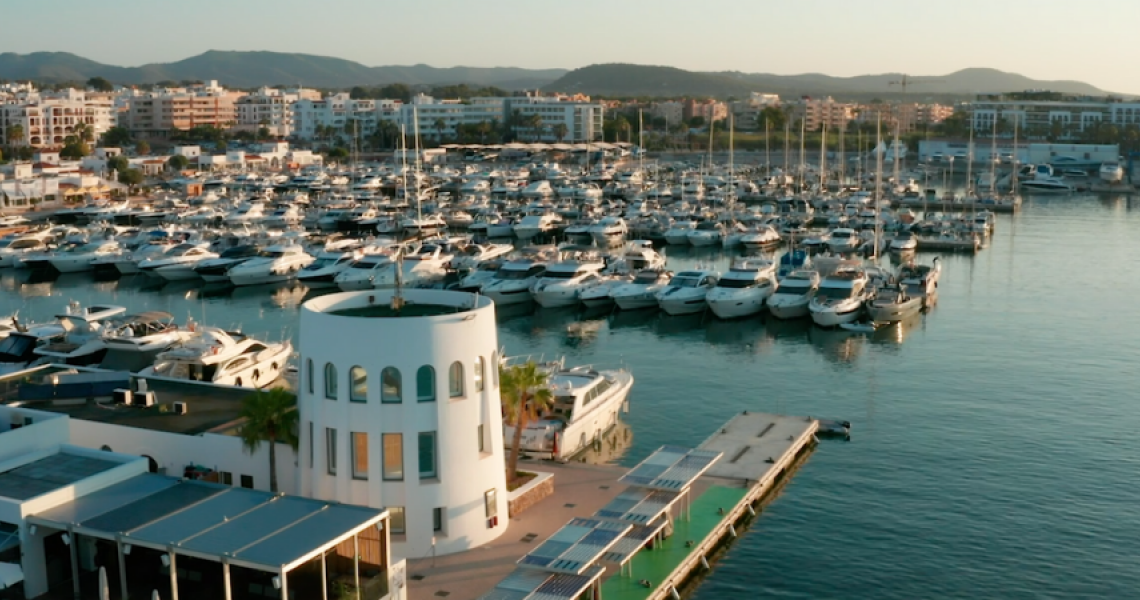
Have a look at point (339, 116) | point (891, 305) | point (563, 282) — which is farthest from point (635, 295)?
point (339, 116)

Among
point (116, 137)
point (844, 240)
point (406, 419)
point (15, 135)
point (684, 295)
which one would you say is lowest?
point (684, 295)

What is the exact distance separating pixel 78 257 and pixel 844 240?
42706 mm

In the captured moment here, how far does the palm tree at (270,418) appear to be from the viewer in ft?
72.2

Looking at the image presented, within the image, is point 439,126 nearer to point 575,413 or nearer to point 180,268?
point 180,268

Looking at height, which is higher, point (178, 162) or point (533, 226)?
point (178, 162)

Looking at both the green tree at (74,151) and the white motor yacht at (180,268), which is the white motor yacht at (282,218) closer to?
the white motor yacht at (180,268)

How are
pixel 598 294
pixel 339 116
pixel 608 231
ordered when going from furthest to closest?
pixel 339 116 < pixel 608 231 < pixel 598 294

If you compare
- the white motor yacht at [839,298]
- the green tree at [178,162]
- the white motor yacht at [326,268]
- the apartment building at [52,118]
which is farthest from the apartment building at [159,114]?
the white motor yacht at [839,298]

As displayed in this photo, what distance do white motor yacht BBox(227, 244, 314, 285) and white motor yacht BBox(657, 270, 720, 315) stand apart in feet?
66.8

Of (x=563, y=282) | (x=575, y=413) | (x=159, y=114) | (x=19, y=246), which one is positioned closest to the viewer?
(x=575, y=413)

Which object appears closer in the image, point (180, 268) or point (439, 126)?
point (180, 268)

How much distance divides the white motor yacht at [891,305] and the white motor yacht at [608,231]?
26.9 m

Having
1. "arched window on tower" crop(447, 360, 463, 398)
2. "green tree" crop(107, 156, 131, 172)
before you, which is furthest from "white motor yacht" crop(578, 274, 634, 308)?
"green tree" crop(107, 156, 131, 172)

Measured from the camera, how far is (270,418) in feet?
72.3
